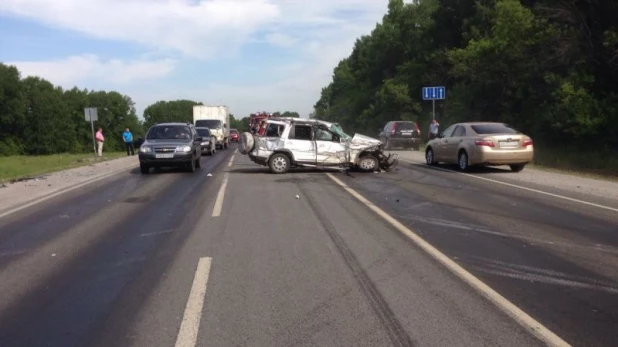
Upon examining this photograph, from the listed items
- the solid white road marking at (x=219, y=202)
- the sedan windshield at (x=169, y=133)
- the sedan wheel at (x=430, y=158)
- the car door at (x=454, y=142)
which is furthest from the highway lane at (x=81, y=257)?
the sedan wheel at (x=430, y=158)

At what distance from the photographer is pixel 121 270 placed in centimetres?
733

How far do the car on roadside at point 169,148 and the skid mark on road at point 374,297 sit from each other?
1246 centimetres

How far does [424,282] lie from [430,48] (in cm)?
5594

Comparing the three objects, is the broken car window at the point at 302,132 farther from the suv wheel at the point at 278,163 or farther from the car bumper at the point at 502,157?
the car bumper at the point at 502,157

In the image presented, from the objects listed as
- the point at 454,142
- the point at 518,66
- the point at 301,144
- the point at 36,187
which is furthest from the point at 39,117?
the point at 454,142

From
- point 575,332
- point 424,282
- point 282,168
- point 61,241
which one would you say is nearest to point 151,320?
point 424,282

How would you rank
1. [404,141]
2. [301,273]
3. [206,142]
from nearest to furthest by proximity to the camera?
[301,273] → [206,142] → [404,141]

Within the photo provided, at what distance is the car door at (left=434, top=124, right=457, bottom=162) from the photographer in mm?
21578

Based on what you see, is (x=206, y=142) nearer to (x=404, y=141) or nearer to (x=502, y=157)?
(x=404, y=141)

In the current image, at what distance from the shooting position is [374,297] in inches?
240

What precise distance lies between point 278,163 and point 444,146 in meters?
5.93

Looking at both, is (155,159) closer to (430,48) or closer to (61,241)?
(61,241)

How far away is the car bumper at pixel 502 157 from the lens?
749 inches

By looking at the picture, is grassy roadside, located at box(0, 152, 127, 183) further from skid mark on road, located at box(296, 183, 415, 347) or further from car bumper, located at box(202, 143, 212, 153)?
skid mark on road, located at box(296, 183, 415, 347)
